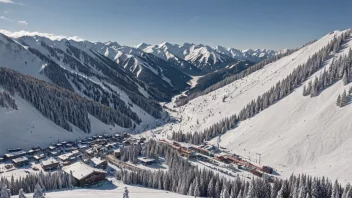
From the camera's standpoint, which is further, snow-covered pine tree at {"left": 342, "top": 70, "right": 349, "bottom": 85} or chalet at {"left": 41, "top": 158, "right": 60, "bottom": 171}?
snow-covered pine tree at {"left": 342, "top": 70, "right": 349, "bottom": 85}

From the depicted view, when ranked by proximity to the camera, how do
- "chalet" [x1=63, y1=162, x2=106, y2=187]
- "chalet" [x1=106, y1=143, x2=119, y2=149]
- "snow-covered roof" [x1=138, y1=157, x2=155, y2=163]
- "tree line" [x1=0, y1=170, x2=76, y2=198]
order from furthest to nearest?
"chalet" [x1=106, y1=143, x2=119, y2=149], "snow-covered roof" [x1=138, y1=157, x2=155, y2=163], "chalet" [x1=63, y1=162, x2=106, y2=187], "tree line" [x1=0, y1=170, x2=76, y2=198]

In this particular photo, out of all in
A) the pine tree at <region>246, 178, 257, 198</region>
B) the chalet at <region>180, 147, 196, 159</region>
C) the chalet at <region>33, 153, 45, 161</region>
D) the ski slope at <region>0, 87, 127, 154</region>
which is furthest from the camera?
the ski slope at <region>0, 87, 127, 154</region>

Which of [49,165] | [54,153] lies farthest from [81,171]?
[54,153]

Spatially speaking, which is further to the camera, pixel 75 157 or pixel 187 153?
pixel 187 153

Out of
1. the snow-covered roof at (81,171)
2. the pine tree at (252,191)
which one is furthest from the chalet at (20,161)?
the pine tree at (252,191)

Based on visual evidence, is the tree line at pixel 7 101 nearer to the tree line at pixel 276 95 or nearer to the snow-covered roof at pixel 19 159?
the snow-covered roof at pixel 19 159

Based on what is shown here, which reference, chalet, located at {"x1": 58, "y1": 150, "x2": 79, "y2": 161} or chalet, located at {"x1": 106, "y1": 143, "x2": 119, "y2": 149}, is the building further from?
chalet, located at {"x1": 106, "y1": 143, "x2": 119, "y2": 149}

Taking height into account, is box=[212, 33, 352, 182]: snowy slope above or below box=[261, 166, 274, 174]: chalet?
above

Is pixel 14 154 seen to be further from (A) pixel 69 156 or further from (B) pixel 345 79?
(B) pixel 345 79

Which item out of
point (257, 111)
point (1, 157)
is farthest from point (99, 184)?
point (257, 111)

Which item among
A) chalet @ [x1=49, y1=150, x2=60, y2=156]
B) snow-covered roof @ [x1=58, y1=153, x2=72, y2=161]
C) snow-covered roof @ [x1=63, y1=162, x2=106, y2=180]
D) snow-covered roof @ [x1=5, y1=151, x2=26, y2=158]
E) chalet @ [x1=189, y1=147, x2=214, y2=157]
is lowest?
chalet @ [x1=49, y1=150, x2=60, y2=156]

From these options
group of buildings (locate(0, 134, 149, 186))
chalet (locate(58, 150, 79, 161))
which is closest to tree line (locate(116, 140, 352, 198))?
group of buildings (locate(0, 134, 149, 186))
